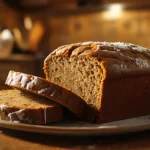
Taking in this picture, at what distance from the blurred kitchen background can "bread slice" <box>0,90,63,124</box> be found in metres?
3.39

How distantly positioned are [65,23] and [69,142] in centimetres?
481

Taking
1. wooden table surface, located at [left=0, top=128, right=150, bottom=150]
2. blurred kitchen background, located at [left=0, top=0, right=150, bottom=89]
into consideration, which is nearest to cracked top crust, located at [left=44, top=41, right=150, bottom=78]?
wooden table surface, located at [left=0, top=128, right=150, bottom=150]

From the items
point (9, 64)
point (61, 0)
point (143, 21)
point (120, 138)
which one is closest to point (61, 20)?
point (61, 0)

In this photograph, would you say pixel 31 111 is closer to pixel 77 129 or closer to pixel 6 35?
pixel 77 129

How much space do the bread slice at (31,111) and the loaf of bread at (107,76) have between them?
0.50 feet

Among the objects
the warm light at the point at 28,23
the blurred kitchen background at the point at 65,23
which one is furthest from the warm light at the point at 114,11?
the warm light at the point at 28,23

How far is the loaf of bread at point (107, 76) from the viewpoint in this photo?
1315mm

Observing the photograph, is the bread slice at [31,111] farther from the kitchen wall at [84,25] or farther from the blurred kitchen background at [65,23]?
the kitchen wall at [84,25]

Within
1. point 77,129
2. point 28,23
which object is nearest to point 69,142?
point 77,129

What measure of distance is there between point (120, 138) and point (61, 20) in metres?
4.78

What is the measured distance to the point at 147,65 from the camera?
146 cm

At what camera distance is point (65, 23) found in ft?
19.0

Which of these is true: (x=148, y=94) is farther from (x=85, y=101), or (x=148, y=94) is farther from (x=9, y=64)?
(x=9, y=64)

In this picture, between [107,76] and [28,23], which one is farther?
[28,23]
